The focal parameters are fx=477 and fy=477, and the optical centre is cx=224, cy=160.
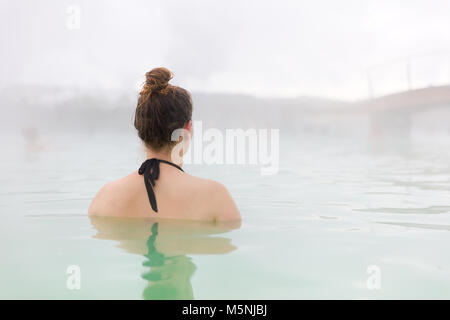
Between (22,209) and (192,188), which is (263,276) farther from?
(22,209)

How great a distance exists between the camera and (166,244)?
3.61 meters

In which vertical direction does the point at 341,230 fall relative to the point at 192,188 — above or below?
below

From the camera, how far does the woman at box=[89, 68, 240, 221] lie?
12.5 feet

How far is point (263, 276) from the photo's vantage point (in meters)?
2.95

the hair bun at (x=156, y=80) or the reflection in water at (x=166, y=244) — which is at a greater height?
the hair bun at (x=156, y=80)

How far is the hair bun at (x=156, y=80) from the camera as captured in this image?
3.78m

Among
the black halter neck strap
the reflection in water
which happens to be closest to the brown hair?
the black halter neck strap

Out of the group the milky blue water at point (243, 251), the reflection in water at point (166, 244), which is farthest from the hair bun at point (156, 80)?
the reflection in water at point (166, 244)

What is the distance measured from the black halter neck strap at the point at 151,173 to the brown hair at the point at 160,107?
7.8 inches

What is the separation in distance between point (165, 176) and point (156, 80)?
2.55 ft

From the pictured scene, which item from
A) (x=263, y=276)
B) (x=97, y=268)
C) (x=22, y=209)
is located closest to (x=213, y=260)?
(x=263, y=276)

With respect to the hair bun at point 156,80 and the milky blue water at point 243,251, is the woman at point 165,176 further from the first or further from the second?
the milky blue water at point 243,251


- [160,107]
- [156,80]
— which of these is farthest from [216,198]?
[156,80]
